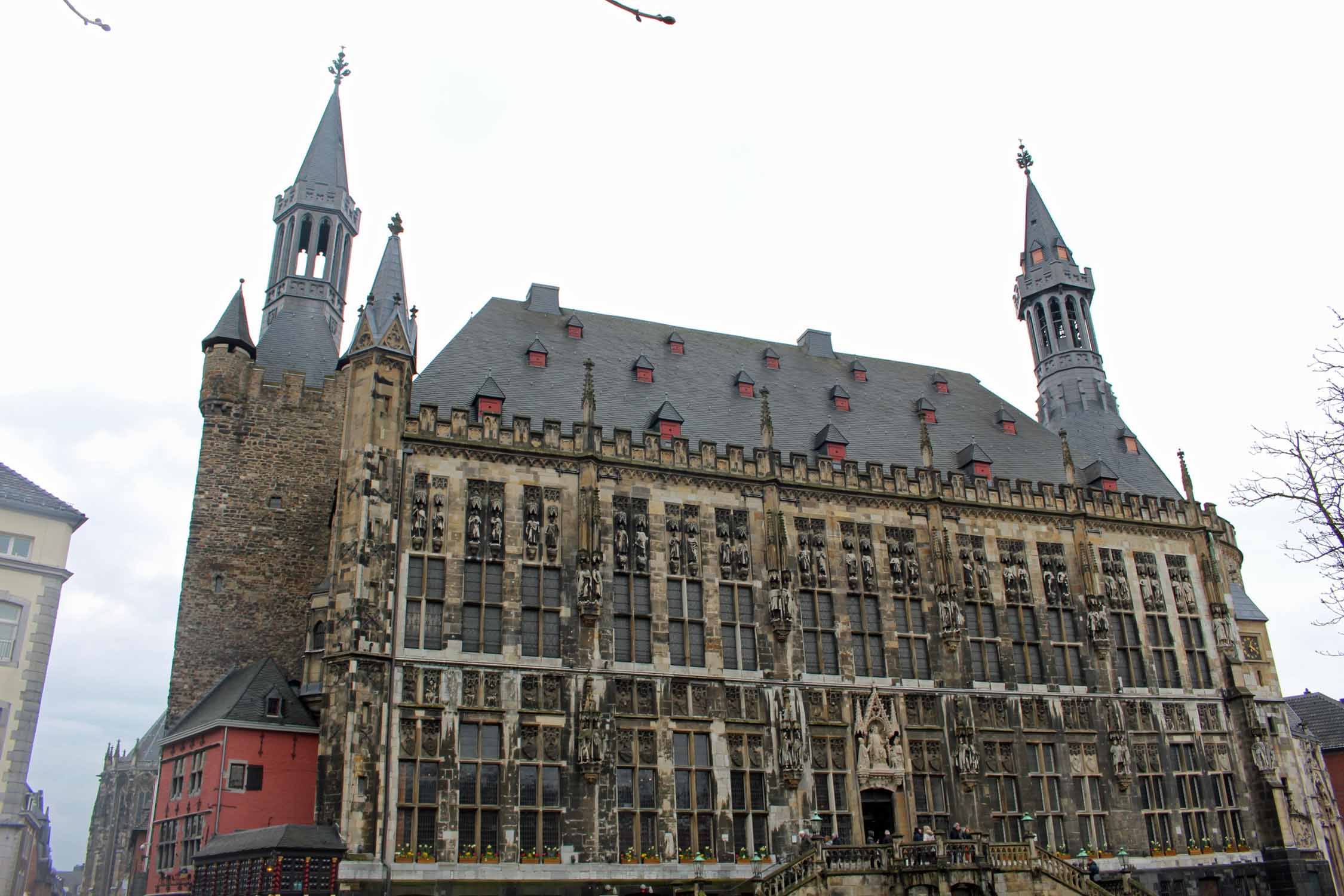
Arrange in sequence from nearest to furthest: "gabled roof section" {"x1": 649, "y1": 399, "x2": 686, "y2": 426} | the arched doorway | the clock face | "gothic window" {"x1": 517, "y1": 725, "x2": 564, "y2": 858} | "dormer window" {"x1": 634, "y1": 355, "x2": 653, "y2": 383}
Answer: "gothic window" {"x1": 517, "y1": 725, "x2": 564, "y2": 858}
the arched doorway
"gabled roof section" {"x1": 649, "y1": 399, "x2": 686, "y2": 426}
"dormer window" {"x1": 634, "y1": 355, "x2": 653, "y2": 383}
the clock face

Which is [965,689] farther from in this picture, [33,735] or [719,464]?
[33,735]

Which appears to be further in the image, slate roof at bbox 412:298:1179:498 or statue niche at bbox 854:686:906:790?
slate roof at bbox 412:298:1179:498

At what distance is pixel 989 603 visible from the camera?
103 feet

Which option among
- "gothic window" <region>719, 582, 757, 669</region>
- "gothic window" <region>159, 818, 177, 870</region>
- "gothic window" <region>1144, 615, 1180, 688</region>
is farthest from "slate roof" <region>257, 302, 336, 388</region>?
"gothic window" <region>1144, 615, 1180, 688</region>

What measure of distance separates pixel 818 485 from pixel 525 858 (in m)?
13.4

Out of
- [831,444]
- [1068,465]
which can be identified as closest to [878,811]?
[831,444]

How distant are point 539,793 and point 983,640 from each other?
14.2m

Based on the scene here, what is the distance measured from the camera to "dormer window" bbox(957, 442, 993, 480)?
110ft

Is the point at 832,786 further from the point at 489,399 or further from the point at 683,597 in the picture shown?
the point at 489,399

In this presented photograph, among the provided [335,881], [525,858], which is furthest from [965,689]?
[335,881]

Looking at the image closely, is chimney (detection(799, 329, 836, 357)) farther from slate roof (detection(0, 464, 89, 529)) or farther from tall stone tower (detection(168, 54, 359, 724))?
slate roof (detection(0, 464, 89, 529))

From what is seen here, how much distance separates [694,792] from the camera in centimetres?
2611

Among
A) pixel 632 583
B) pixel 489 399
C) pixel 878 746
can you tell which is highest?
pixel 489 399

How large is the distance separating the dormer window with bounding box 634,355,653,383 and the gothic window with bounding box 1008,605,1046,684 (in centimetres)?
1354
